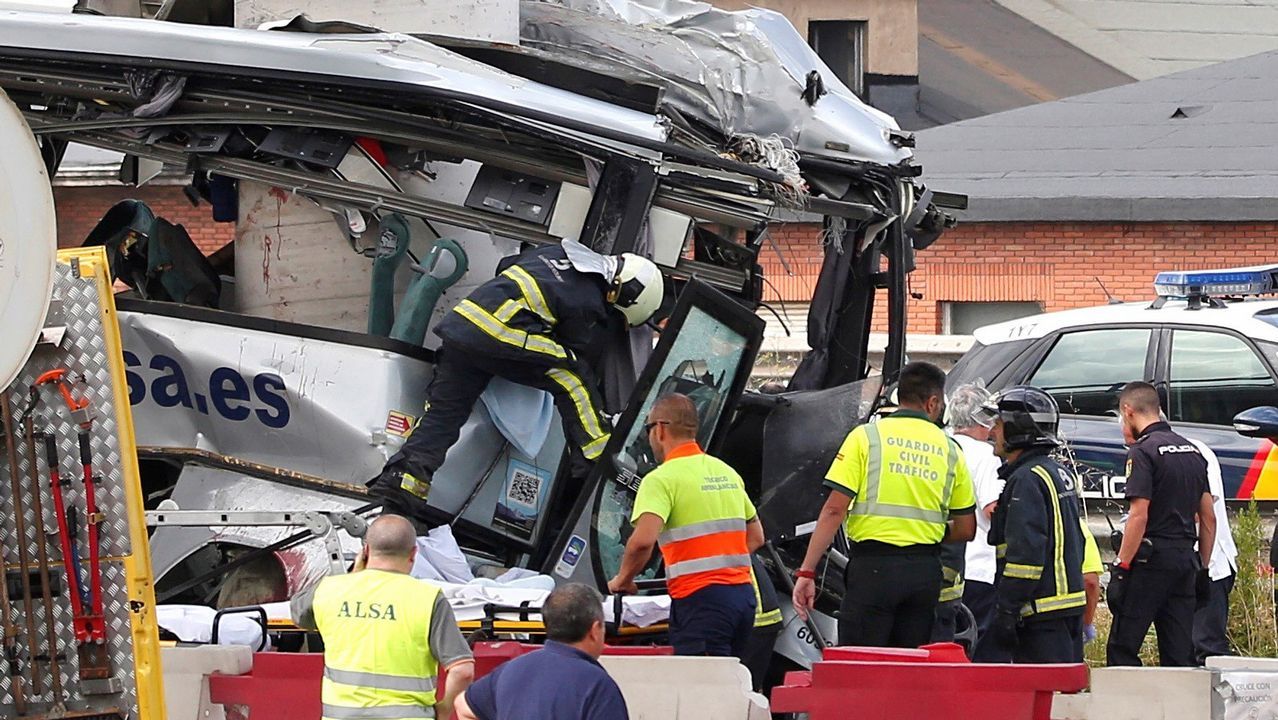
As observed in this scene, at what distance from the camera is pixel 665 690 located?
6.53 metres

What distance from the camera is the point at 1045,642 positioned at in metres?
7.76

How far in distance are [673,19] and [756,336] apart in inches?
92.6

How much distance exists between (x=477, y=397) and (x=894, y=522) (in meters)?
1.74

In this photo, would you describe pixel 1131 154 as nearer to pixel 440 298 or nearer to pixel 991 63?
pixel 991 63

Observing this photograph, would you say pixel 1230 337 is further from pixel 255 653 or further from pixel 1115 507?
pixel 255 653

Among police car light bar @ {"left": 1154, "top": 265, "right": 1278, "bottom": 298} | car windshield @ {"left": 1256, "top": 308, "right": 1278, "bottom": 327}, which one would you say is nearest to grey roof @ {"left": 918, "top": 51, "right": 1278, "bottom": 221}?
police car light bar @ {"left": 1154, "top": 265, "right": 1278, "bottom": 298}

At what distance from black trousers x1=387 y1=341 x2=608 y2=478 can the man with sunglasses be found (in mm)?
522

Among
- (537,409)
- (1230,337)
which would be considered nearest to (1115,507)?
(1230,337)

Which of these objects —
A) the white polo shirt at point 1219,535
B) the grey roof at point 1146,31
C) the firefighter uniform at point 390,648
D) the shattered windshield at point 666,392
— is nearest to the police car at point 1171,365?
the white polo shirt at point 1219,535

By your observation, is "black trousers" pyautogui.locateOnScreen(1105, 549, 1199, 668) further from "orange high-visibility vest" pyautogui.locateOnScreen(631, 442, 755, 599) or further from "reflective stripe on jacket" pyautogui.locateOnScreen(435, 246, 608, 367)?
"reflective stripe on jacket" pyautogui.locateOnScreen(435, 246, 608, 367)

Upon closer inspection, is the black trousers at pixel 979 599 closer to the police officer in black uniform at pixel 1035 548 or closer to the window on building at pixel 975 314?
the police officer in black uniform at pixel 1035 548

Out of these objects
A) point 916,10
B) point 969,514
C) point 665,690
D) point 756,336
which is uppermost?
point 916,10

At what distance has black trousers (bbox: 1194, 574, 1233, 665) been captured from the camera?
9.29 meters

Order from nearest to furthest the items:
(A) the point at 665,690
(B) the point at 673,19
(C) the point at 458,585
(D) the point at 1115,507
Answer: (A) the point at 665,690
(C) the point at 458,585
(B) the point at 673,19
(D) the point at 1115,507
